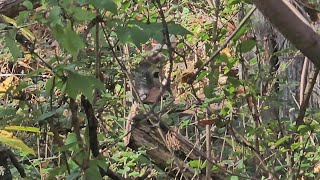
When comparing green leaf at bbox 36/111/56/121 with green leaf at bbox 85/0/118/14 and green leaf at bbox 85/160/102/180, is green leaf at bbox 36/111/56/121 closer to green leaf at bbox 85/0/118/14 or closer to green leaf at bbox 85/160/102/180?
green leaf at bbox 85/160/102/180

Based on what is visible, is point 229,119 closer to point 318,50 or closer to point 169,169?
point 169,169

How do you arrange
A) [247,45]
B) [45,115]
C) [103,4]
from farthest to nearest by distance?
[247,45]
[45,115]
[103,4]

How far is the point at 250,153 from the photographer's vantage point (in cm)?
175

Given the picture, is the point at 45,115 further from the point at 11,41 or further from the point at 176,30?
the point at 176,30

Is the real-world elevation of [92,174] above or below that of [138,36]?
below

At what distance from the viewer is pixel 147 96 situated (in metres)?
2.53

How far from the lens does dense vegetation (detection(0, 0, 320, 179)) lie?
3.16ft

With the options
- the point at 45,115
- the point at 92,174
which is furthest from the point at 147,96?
the point at 92,174

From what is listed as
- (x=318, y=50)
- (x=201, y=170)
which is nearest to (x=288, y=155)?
(x=201, y=170)

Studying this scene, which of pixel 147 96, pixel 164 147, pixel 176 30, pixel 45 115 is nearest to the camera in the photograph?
pixel 176 30

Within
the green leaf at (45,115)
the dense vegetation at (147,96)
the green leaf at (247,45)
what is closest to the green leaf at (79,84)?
the dense vegetation at (147,96)

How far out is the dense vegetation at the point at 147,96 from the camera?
0.96 meters

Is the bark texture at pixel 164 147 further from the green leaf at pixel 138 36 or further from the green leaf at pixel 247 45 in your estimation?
the green leaf at pixel 138 36

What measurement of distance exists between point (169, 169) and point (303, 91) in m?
0.57
